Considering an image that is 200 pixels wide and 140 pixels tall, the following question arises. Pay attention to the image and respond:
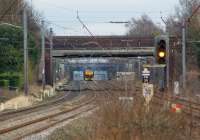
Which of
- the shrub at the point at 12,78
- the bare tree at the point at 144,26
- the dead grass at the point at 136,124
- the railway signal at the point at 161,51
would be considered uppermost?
the bare tree at the point at 144,26

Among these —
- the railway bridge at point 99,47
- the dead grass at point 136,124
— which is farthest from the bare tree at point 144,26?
the dead grass at point 136,124

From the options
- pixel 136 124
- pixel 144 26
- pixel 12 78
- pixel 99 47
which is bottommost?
pixel 136 124

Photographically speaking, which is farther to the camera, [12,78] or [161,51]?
[12,78]

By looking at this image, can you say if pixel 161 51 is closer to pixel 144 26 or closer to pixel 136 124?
pixel 136 124

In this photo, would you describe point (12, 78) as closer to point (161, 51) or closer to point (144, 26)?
point (161, 51)

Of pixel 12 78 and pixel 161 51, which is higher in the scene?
pixel 161 51

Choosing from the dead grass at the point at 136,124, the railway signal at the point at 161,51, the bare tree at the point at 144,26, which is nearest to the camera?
the dead grass at the point at 136,124

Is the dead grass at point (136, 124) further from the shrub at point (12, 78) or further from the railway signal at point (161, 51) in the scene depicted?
the shrub at point (12, 78)

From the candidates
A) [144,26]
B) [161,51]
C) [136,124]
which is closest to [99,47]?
[144,26]

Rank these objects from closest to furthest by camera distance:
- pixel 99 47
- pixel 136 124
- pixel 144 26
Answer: pixel 136 124 < pixel 99 47 < pixel 144 26

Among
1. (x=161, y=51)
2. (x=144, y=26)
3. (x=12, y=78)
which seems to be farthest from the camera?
(x=144, y=26)

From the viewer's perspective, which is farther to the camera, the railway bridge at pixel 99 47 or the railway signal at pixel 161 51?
the railway bridge at pixel 99 47

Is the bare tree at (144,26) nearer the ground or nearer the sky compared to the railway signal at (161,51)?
nearer the sky

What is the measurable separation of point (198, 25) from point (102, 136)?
78.3 m
